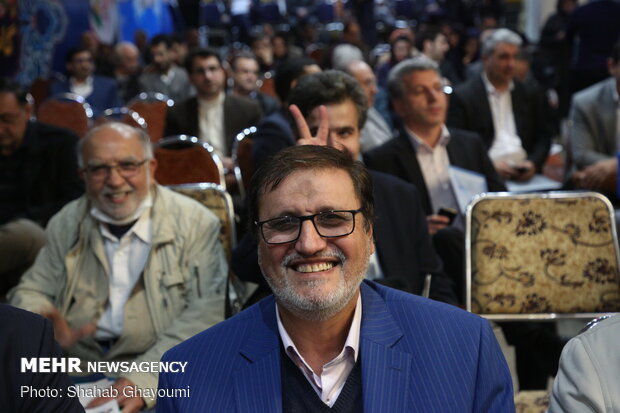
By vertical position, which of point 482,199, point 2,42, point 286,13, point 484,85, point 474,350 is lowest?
point 474,350

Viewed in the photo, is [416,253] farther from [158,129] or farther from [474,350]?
[158,129]

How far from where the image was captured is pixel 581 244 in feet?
9.52

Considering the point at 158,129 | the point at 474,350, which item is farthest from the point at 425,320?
the point at 158,129

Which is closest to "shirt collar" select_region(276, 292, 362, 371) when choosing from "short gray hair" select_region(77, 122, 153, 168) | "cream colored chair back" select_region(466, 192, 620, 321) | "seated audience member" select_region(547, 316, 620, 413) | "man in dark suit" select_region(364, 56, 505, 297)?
"seated audience member" select_region(547, 316, 620, 413)

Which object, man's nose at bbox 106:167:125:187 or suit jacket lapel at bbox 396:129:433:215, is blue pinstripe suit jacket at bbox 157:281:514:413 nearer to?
man's nose at bbox 106:167:125:187

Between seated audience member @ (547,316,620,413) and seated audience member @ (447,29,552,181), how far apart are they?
3774 mm

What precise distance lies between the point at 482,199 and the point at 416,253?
0.34 meters

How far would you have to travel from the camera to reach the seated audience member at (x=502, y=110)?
5.21m

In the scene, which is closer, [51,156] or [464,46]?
[51,156]

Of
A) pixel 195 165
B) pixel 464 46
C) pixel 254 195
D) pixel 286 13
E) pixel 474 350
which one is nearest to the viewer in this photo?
pixel 474 350

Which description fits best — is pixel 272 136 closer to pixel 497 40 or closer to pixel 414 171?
Answer: pixel 414 171

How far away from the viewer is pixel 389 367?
163 cm

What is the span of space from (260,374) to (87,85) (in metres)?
7.27

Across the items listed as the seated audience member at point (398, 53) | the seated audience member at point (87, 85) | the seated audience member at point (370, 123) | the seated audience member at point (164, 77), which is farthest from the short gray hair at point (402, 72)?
the seated audience member at point (398, 53)
